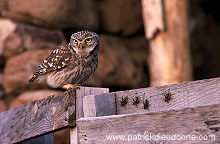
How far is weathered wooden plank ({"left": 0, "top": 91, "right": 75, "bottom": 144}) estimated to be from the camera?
8.29ft

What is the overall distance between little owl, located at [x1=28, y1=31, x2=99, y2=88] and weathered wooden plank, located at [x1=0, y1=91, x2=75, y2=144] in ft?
3.56

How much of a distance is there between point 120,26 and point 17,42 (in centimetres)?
250

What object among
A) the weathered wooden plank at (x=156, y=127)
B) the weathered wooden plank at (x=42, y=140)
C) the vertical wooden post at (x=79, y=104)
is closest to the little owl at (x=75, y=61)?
the weathered wooden plank at (x=42, y=140)

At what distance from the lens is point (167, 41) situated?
7145 millimetres

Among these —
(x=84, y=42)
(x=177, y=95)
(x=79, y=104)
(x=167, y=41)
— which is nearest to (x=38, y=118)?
(x=79, y=104)

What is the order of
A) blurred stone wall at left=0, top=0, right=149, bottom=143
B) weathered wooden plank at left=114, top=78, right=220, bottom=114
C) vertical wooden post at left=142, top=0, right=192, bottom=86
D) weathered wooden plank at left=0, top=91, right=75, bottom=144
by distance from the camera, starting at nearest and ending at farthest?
weathered wooden plank at left=114, top=78, right=220, bottom=114 < weathered wooden plank at left=0, top=91, right=75, bottom=144 < blurred stone wall at left=0, top=0, right=149, bottom=143 < vertical wooden post at left=142, top=0, right=192, bottom=86

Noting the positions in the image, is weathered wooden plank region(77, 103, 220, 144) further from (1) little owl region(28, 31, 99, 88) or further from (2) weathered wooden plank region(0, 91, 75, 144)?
(1) little owl region(28, 31, 99, 88)

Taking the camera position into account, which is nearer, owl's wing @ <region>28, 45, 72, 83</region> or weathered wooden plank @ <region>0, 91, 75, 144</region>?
weathered wooden plank @ <region>0, 91, 75, 144</region>

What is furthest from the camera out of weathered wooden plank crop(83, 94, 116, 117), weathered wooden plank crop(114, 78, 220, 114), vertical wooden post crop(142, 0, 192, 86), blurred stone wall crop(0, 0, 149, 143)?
vertical wooden post crop(142, 0, 192, 86)

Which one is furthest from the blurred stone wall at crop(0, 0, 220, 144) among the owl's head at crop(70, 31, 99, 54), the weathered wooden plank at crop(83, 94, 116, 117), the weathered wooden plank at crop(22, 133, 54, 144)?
the weathered wooden plank at crop(83, 94, 116, 117)

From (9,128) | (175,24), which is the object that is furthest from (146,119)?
(175,24)

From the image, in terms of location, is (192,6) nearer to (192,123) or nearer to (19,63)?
(19,63)

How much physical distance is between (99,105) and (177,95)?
0.47m

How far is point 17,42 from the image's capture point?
21.9 feet
